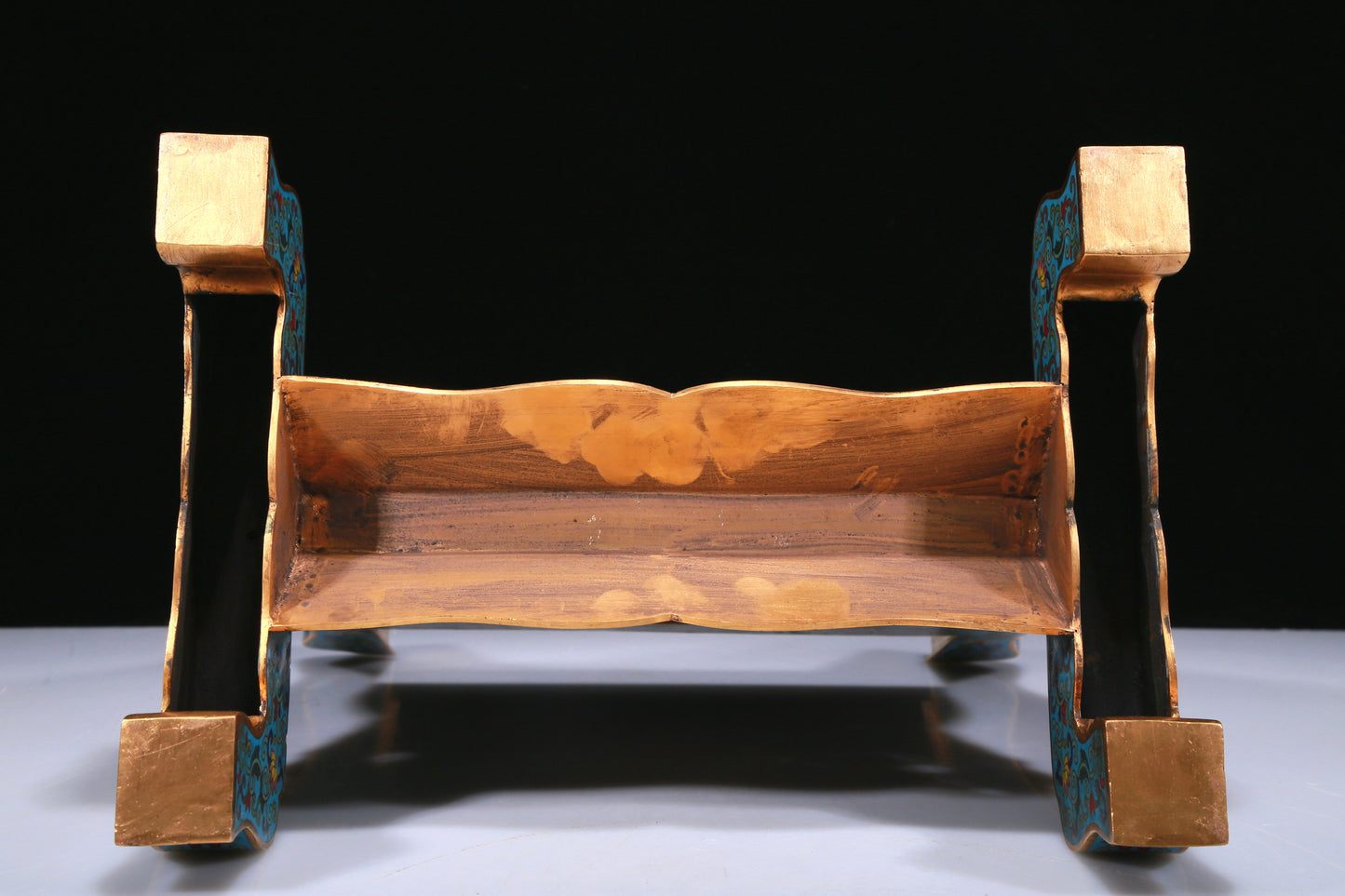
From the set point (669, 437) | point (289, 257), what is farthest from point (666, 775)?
point (289, 257)

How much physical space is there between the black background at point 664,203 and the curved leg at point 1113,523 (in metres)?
1.13

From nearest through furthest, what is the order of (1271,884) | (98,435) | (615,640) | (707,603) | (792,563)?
(1271,884)
(707,603)
(792,563)
(615,640)
(98,435)

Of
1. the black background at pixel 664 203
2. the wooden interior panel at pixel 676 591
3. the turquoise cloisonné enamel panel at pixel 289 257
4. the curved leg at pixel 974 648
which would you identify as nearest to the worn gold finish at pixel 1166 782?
the wooden interior panel at pixel 676 591

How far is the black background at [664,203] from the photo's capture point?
2.64 metres

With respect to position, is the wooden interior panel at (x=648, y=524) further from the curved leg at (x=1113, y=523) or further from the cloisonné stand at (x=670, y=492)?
the curved leg at (x=1113, y=523)

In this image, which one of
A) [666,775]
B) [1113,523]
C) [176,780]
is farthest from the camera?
[666,775]

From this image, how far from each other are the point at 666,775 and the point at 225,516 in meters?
0.76

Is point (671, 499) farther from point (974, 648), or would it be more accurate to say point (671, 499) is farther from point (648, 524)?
point (974, 648)

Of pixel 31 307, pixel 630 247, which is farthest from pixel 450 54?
pixel 31 307

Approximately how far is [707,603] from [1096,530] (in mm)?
576

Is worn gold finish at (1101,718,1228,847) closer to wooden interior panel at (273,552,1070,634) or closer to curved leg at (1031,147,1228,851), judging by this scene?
curved leg at (1031,147,1228,851)

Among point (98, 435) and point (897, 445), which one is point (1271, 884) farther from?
point (98, 435)

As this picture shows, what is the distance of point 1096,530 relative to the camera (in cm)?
151

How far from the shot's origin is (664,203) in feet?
8.79
